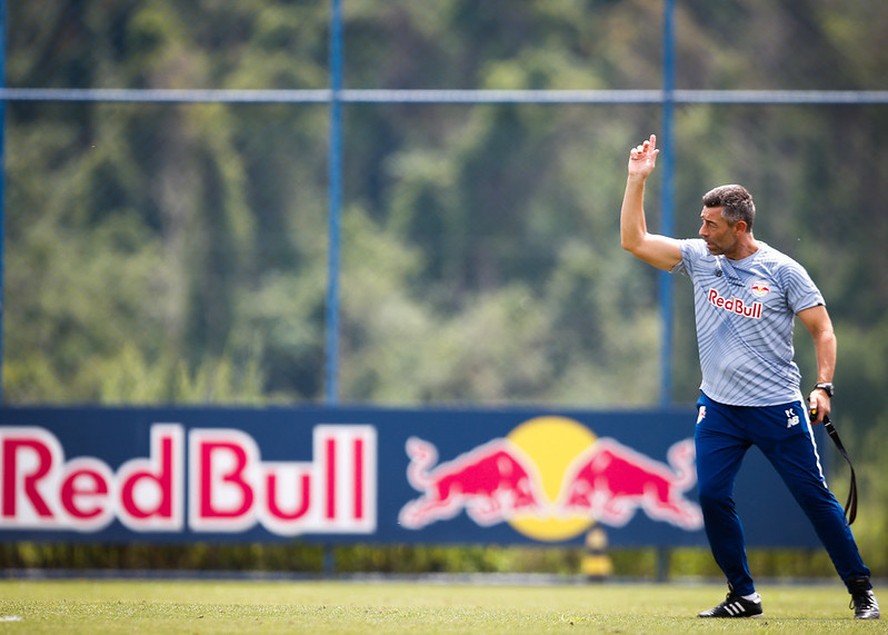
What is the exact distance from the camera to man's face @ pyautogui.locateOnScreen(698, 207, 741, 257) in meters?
6.53

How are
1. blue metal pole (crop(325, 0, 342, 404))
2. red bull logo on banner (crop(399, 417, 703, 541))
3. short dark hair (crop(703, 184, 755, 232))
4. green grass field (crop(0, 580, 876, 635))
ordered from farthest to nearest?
blue metal pole (crop(325, 0, 342, 404)), red bull logo on banner (crop(399, 417, 703, 541)), short dark hair (crop(703, 184, 755, 232)), green grass field (crop(0, 580, 876, 635))

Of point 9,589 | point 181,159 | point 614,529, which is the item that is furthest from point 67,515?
point 181,159

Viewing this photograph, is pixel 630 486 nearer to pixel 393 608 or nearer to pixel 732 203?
pixel 393 608

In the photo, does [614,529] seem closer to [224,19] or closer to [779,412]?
[779,412]

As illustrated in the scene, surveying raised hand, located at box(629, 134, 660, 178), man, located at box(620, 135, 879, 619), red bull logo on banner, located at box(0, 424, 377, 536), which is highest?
raised hand, located at box(629, 134, 660, 178)

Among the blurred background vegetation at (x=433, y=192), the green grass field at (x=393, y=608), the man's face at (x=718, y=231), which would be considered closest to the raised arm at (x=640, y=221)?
the man's face at (x=718, y=231)

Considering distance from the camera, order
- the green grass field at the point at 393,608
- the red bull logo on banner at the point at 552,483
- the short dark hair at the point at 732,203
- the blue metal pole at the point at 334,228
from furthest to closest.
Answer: the blue metal pole at the point at 334,228 < the red bull logo on banner at the point at 552,483 < the short dark hair at the point at 732,203 < the green grass field at the point at 393,608

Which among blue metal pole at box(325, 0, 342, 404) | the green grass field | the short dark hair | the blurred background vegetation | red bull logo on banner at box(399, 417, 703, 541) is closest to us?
the green grass field

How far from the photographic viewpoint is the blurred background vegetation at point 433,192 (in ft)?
61.2

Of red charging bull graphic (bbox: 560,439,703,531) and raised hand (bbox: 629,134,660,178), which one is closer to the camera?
raised hand (bbox: 629,134,660,178)

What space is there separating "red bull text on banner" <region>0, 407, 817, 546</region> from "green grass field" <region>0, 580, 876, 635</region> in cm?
41

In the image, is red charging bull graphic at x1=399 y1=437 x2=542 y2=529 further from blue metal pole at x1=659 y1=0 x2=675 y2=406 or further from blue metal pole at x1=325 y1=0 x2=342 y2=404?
blue metal pole at x1=659 y1=0 x2=675 y2=406

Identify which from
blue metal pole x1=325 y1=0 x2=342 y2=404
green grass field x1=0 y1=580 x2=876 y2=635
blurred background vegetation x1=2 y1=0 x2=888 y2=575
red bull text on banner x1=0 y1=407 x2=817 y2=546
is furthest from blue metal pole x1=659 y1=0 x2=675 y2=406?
blurred background vegetation x1=2 y1=0 x2=888 y2=575

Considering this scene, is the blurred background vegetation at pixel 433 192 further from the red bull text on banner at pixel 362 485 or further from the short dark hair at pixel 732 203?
the short dark hair at pixel 732 203
